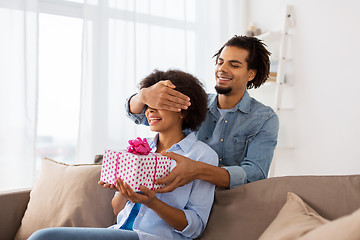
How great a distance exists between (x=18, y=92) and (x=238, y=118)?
5.69 ft

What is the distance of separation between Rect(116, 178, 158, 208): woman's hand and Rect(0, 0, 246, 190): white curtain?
1.76m

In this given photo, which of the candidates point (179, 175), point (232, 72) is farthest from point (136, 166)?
point (232, 72)

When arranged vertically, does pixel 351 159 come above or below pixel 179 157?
below

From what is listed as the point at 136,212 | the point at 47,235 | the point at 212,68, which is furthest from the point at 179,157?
the point at 212,68

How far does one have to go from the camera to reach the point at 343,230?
64 cm

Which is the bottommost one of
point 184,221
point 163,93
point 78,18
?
point 184,221

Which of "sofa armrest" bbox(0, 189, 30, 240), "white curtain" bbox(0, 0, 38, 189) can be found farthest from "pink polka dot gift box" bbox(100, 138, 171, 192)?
"white curtain" bbox(0, 0, 38, 189)

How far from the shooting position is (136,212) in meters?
1.19

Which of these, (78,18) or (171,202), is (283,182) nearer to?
(171,202)

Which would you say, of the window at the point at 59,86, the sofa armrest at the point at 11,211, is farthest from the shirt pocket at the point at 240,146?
the window at the point at 59,86

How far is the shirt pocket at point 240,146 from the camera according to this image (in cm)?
159

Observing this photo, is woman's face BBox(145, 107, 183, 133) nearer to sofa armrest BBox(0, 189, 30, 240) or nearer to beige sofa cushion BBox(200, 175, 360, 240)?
beige sofa cushion BBox(200, 175, 360, 240)

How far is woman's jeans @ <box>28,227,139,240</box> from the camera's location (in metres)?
0.97

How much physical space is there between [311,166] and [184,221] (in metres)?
1.96
